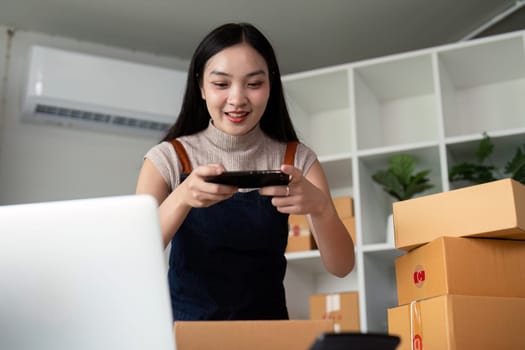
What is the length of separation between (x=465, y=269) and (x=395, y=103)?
6.27 ft

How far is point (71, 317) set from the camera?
2.74 ft

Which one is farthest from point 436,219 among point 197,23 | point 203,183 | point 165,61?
point 165,61

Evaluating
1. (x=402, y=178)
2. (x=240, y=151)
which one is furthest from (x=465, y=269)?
(x=402, y=178)

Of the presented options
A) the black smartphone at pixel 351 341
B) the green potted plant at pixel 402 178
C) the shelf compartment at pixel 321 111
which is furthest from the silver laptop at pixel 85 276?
the shelf compartment at pixel 321 111

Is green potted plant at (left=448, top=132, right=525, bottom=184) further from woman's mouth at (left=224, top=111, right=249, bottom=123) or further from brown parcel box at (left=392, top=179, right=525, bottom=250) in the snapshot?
woman's mouth at (left=224, top=111, right=249, bottom=123)

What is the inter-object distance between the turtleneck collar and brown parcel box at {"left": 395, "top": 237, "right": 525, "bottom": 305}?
0.45 meters

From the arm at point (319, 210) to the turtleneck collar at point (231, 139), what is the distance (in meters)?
0.15

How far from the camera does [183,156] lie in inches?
60.6

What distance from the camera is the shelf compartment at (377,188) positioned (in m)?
2.75

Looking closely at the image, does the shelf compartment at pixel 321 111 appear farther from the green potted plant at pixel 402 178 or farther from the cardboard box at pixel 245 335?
the cardboard box at pixel 245 335

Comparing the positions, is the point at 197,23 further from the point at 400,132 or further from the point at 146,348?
the point at 146,348

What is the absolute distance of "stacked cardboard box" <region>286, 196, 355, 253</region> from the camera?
9.17ft

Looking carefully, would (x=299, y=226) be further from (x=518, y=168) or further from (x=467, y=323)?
(x=467, y=323)

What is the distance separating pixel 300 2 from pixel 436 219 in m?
1.80
